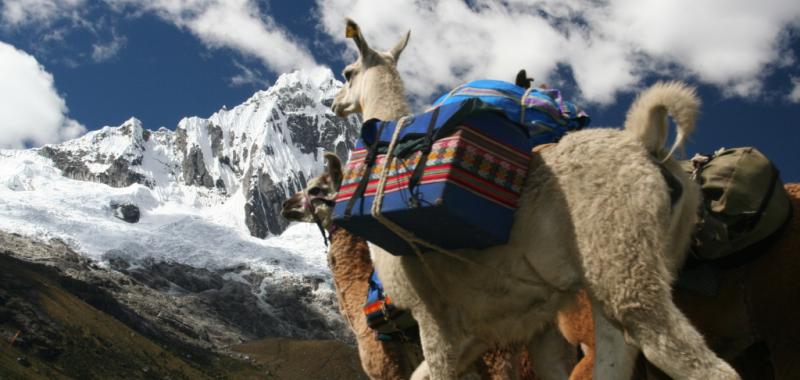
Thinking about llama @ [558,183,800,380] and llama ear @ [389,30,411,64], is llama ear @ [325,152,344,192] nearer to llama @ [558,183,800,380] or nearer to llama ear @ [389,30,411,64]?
llama ear @ [389,30,411,64]

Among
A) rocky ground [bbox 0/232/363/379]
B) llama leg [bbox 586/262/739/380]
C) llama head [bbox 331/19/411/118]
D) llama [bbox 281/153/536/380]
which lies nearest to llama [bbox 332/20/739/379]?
llama leg [bbox 586/262/739/380]

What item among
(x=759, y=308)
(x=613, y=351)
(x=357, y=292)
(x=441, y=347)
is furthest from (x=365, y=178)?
(x=357, y=292)

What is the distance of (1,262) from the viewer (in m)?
127

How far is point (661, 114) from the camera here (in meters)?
4.95

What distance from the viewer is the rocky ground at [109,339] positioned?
9312 centimetres

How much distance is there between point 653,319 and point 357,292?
5.50 meters

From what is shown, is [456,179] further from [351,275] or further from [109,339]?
[109,339]

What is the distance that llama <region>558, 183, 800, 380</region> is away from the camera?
6.04 m

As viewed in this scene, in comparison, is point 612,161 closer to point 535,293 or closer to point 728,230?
point 535,293

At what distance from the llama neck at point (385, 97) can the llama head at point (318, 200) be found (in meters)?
2.76

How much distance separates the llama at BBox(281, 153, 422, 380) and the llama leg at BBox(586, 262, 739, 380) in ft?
14.8

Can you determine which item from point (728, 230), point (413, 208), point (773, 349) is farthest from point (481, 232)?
point (773, 349)

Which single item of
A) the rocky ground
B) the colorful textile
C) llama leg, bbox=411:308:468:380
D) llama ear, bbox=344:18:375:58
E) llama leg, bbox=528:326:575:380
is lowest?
llama leg, bbox=411:308:468:380

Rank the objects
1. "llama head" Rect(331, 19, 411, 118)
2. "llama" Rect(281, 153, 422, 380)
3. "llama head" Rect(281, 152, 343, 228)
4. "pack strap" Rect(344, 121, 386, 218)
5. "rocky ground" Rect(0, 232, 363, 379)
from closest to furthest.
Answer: "pack strap" Rect(344, 121, 386, 218)
"llama head" Rect(331, 19, 411, 118)
"llama" Rect(281, 153, 422, 380)
"llama head" Rect(281, 152, 343, 228)
"rocky ground" Rect(0, 232, 363, 379)
